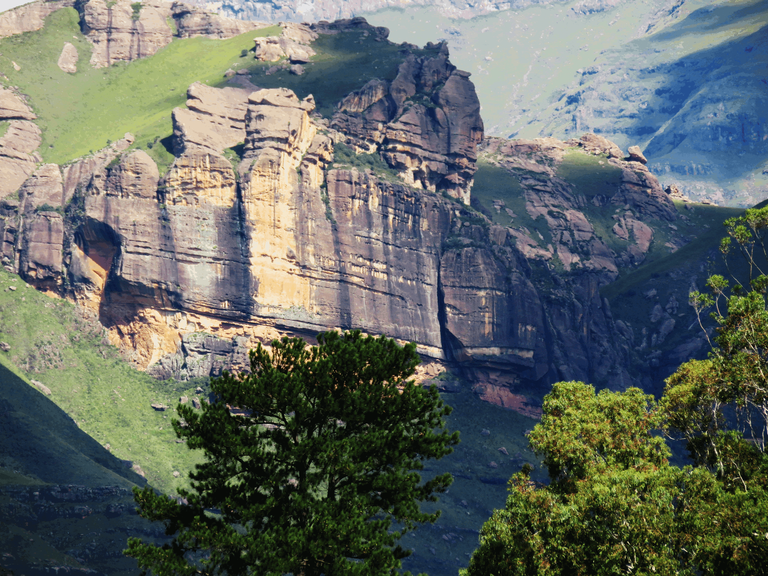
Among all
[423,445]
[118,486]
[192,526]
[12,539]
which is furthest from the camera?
[118,486]

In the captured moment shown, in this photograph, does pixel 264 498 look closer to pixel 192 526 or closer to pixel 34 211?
pixel 192 526

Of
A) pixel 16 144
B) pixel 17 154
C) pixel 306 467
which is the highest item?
pixel 16 144

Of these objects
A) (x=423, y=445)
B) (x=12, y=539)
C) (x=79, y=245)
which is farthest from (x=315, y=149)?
(x=423, y=445)

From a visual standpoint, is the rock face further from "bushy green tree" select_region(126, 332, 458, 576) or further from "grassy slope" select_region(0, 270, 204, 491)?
"bushy green tree" select_region(126, 332, 458, 576)

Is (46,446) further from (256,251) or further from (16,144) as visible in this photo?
(16,144)

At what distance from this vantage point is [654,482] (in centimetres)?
3822

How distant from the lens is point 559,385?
54781 mm

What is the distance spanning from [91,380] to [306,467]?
126 metres

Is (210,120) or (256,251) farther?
(210,120)

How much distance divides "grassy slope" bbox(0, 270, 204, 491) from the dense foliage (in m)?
Answer: 100

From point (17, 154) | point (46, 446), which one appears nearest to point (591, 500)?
point (46, 446)

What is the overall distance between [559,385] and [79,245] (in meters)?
134

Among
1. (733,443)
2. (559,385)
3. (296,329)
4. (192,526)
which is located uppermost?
(296,329)

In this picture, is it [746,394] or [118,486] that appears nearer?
[746,394]
